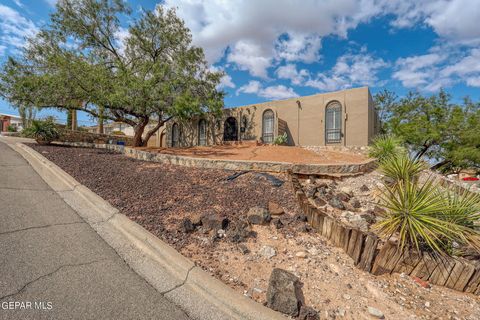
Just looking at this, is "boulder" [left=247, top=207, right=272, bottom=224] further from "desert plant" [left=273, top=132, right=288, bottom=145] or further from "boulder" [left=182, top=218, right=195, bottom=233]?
"desert plant" [left=273, top=132, right=288, bottom=145]

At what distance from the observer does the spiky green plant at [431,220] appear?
2.60m

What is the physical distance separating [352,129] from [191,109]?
10.8 m

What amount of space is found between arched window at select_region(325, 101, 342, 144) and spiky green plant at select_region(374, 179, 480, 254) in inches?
480

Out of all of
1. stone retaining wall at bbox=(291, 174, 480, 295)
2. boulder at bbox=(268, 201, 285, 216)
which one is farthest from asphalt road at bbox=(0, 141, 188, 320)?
boulder at bbox=(268, 201, 285, 216)

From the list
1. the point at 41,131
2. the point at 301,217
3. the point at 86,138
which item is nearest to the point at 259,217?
the point at 301,217

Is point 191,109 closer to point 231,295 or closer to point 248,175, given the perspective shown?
point 248,175

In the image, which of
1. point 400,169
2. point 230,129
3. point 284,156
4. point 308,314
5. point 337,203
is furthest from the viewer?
point 230,129

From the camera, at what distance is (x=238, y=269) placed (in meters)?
2.42

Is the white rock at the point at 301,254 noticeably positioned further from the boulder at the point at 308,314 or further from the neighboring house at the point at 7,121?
the neighboring house at the point at 7,121

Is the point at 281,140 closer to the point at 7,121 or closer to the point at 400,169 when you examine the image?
the point at 400,169

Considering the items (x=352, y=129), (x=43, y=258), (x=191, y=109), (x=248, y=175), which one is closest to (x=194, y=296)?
(x=43, y=258)

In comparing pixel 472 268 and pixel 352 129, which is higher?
pixel 352 129

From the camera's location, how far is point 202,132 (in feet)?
65.5

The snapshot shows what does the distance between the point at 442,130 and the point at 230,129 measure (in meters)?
16.8
